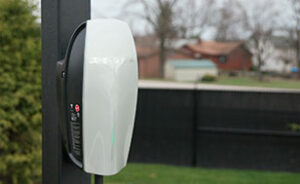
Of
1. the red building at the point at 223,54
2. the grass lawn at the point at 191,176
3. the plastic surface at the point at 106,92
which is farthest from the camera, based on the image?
the red building at the point at 223,54

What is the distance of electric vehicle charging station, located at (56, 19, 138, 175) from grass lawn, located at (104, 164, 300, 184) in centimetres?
268

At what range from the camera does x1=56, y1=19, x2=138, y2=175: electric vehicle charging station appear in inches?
29.9

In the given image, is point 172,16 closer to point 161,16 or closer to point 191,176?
point 161,16

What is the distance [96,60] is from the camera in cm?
75

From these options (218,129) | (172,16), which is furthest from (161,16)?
(218,129)

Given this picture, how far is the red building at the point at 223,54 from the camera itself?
68.5 ft

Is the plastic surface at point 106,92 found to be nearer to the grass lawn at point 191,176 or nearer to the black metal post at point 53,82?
the black metal post at point 53,82

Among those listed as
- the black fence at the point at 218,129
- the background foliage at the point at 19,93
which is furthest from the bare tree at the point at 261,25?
the background foliage at the point at 19,93

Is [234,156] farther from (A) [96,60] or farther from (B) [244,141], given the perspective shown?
(A) [96,60]

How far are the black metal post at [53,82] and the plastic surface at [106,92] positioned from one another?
0.18 meters

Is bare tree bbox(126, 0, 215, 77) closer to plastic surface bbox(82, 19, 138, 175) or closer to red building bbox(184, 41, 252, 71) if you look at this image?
red building bbox(184, 41, 252, 71)

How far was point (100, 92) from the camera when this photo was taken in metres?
0.76

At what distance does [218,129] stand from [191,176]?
759 millimetres

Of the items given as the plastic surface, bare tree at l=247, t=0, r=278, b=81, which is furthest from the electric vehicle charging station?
bare tree at l=247, t=0, r=278, b=81
